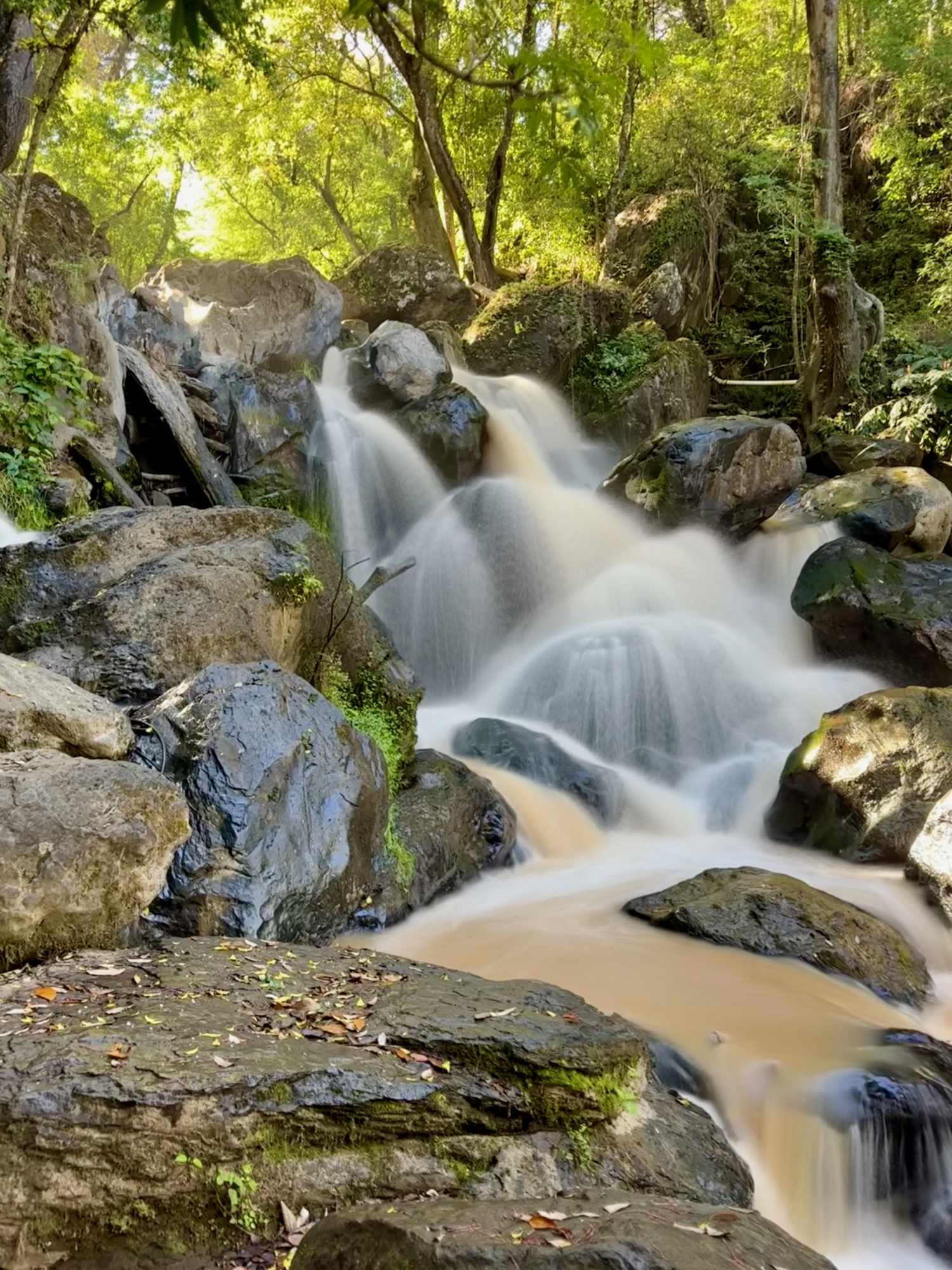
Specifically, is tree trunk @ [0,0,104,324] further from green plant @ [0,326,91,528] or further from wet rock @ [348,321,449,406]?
wet rock @ [348,321,449,406]

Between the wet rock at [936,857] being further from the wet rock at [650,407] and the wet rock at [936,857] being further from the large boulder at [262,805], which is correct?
the wet rock at [650,407]

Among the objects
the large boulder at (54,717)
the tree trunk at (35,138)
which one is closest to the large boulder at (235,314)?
the tree trunk at (35,138)

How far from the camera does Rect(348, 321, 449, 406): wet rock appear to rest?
1378cm

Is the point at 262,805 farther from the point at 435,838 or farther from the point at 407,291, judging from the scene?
the point at 407,291

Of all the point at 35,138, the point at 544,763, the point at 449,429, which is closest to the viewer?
the point at 544,763

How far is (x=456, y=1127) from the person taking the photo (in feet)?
8.29

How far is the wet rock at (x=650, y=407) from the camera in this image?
15.2m

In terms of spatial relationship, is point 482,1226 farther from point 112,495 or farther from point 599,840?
point 112,495

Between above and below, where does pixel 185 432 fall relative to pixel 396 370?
below

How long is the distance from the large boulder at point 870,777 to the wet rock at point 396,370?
870cm

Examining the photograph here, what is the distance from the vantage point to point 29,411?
7.27 m

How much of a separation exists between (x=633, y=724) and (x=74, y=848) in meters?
6.65

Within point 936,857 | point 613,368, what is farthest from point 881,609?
point 613,368

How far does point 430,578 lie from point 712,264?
11.1 meters
